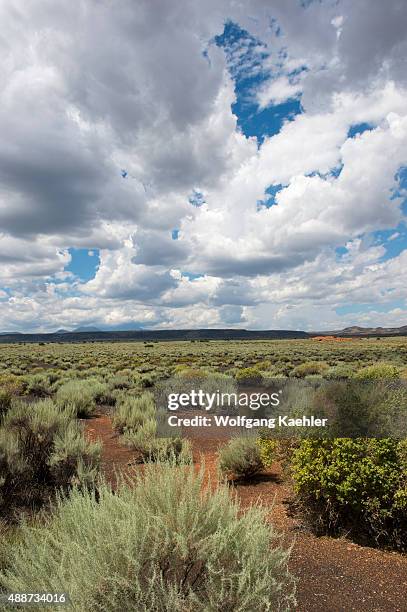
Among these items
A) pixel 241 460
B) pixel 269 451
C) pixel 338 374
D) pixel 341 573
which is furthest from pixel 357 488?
pixel 338 374

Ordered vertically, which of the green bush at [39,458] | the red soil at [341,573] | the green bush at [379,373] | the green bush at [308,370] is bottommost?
the green bush at [308,370]

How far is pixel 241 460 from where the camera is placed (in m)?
7.94

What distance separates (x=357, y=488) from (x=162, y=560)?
3.36 metres

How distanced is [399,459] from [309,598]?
2430 millimetres

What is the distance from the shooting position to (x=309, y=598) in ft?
12.6

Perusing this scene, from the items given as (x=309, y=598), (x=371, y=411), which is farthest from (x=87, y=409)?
(x=309, y=598)

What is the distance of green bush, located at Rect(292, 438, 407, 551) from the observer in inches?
207

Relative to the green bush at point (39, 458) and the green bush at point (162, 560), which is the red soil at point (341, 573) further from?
the green bush at point (39, 458)

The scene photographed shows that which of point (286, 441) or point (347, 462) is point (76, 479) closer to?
point (286, 441)

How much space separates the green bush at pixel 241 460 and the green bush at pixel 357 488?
7.11ft

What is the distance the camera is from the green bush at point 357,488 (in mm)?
5250

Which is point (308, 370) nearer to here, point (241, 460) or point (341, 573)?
point (241, 460)

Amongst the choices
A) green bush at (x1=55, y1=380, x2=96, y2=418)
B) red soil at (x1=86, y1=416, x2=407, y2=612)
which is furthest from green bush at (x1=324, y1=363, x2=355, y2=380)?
red soil at (x1=86, y1=416, x2=407, y2=612)

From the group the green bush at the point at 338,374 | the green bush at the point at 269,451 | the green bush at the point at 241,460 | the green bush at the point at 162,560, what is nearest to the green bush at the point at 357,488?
the green bush at the point at 269,451
